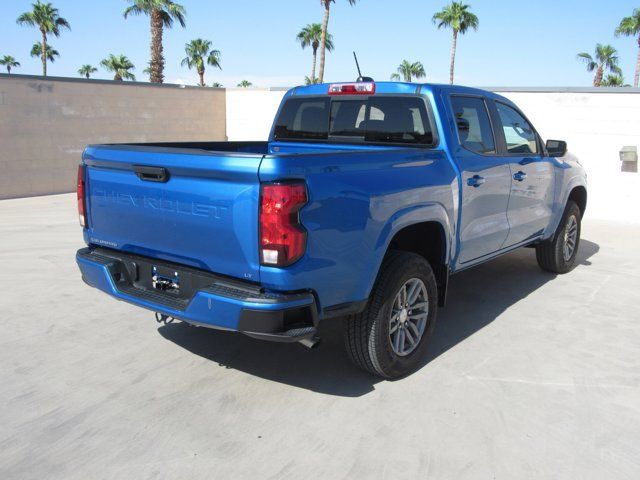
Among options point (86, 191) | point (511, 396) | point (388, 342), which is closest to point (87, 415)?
point (86, 191)

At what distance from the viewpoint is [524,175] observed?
17.2 feet

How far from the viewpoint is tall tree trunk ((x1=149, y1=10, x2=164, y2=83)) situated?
22312 millimetres

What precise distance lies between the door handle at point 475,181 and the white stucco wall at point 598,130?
7592mm

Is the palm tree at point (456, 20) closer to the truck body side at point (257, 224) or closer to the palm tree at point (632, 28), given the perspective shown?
the palm tree at point (632, 28)

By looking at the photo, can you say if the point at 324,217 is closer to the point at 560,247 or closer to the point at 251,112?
the point at 560,247

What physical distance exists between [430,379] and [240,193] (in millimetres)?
1888

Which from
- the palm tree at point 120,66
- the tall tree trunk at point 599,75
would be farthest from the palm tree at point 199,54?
the tall tree trunk at point 599,75

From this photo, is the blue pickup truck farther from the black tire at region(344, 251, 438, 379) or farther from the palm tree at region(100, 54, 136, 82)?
the palm tree at region(100, 54, 136, 82)

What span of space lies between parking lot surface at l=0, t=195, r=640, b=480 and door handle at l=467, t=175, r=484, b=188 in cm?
122

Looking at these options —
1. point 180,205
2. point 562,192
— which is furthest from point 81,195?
point 562,192

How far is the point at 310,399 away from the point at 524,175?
2.96 meters

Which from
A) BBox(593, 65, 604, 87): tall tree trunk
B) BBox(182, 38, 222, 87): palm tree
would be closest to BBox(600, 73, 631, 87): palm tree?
BBox(593, 65, 604, 87): tall tree trunk

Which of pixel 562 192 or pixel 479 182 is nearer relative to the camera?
pixel 479 182

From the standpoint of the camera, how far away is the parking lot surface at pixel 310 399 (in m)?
2.95
